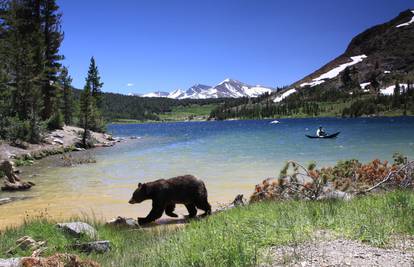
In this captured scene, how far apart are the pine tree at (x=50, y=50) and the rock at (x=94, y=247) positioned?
4490cm

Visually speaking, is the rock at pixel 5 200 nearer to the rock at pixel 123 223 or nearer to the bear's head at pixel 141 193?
the bear's head at pixel 141 193

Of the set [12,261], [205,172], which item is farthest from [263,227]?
[205,172]

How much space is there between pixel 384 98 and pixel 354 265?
637 ft

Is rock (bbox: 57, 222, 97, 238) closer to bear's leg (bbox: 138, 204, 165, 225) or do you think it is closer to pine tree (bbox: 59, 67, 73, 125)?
bear's leg (bbox: 138, 204, 165, 225)

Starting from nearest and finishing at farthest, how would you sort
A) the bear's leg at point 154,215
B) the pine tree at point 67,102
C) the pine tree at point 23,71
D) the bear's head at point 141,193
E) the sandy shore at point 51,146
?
the bear's leg at point 154,215
the bear's head at point 141,193
the sandy shore at point 51,146
the pine tree at point 23,71
the pine tree at point 67,102

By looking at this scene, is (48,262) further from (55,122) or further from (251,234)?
(55,122)

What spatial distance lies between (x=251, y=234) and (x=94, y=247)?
9.52 feet

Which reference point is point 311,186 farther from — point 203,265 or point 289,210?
point 203,265

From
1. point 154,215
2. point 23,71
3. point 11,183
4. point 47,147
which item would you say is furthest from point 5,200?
point 23,71

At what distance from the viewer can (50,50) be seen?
51312mm

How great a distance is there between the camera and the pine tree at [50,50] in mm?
49375

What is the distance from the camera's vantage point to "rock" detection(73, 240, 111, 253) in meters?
7.13

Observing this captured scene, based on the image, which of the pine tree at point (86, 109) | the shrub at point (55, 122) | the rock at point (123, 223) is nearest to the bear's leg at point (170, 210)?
the rock at point (123, 223)

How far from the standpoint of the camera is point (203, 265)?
16.1 ft
